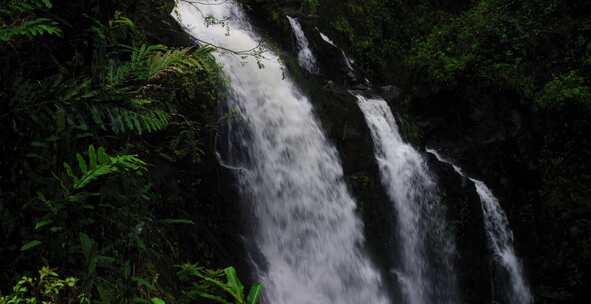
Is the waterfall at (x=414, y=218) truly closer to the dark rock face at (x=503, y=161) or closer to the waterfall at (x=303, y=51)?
the dark rock face at (x=503, y=161)

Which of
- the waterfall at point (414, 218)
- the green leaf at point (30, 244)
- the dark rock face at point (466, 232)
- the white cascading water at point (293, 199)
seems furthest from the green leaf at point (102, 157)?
the dark rock face at point (466, 232)

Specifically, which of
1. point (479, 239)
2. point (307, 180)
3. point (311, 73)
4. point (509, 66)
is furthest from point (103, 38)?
point (509, 66)

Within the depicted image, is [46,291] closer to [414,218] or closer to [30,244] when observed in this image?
[30,244]

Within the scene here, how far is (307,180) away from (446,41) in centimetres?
783

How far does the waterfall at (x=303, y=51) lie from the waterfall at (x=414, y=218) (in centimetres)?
133

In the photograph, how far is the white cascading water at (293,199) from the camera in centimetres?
605

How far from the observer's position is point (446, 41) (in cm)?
1250

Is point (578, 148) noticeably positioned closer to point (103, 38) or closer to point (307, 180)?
point (307, 180)

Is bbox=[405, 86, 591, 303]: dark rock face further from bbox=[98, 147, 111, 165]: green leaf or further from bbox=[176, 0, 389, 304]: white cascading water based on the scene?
bbox=[98, 147, 111, 165]: green leaf

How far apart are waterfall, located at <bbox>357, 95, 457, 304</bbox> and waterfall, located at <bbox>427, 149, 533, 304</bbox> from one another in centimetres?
140

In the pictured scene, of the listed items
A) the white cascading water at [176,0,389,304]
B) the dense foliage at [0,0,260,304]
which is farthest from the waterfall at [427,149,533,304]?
the dense foliage at [0,0,260,304]

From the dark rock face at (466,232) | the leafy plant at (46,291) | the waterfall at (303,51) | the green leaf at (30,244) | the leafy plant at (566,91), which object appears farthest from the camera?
the leafy plant at (566,91)

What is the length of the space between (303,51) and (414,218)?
170 inches

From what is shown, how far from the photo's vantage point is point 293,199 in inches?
259
